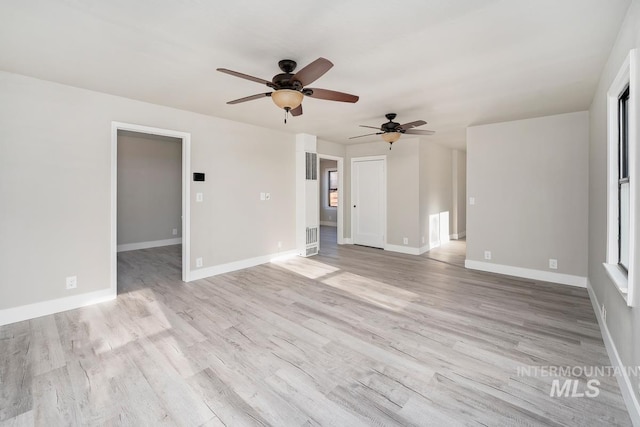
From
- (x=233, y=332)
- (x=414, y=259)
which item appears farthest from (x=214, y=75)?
(x=414, y=259)

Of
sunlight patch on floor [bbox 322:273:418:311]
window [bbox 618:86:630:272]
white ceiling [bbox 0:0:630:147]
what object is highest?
white ceiling [bbox 0:0:630:147]

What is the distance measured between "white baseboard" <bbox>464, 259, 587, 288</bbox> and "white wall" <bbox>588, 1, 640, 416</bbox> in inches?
18.4

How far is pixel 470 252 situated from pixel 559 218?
1326mm

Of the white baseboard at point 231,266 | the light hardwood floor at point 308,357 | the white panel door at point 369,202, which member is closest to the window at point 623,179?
the light hardwood floor at point 308,357

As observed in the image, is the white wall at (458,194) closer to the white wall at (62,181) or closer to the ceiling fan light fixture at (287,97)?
the white wall at (62,181)

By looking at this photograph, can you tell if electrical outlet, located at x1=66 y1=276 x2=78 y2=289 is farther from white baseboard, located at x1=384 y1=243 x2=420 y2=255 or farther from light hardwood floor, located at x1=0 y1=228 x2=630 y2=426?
white baseboard, located at x1=384 y1=243 x2=420 y2=255

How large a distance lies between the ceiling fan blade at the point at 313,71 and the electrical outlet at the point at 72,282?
10.7ft

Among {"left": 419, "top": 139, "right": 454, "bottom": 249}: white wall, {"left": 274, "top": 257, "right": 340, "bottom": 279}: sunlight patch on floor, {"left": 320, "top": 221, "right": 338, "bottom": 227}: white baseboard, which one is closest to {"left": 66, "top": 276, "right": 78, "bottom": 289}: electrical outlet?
{"left": 274, "top": 257, "right": 340, "bottom": 279}: sunlight patch on floor

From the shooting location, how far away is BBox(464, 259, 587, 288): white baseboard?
13.8 feet

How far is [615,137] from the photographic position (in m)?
2.45

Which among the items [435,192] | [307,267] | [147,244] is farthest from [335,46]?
Answer: [147,244]

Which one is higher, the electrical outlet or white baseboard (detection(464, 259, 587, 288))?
the electrical outlet

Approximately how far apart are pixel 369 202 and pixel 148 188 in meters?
5.11

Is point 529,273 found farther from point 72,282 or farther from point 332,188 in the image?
point 332,188
